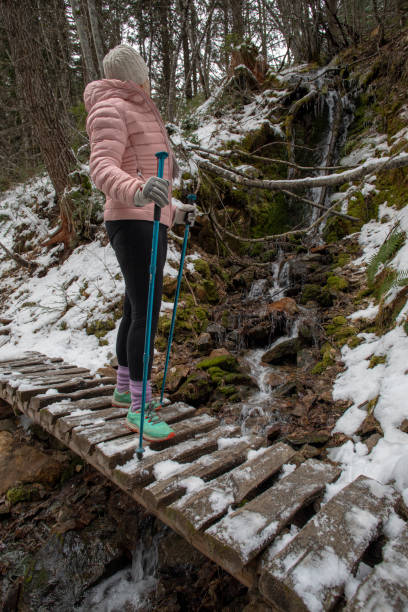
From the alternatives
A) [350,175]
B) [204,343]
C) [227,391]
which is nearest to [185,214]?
[350,175]

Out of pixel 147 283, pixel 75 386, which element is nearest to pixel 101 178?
pixel 147 283

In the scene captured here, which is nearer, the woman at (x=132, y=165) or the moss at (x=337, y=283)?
the woman at (x=132, y=165)

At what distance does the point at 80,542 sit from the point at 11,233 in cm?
857

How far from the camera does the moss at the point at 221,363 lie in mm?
4281

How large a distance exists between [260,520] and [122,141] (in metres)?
2.20

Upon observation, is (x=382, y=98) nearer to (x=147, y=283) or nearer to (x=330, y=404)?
(x=330, y=404)

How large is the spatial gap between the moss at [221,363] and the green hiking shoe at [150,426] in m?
1.83

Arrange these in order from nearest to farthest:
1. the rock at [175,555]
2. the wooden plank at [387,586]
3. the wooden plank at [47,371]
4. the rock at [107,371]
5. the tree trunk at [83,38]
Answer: the wooden plank at [387,586] → the rock at [175,555] → the wooden plank at [47,371] → the rock at [107,371] → the tree trunk at [83,38]

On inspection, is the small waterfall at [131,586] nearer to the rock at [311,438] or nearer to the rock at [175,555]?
the rock at [175,555]

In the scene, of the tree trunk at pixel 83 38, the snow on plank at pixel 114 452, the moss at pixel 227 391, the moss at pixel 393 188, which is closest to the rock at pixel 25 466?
the snow on plank at pixel 114 452

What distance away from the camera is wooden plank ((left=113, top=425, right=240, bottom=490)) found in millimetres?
1984

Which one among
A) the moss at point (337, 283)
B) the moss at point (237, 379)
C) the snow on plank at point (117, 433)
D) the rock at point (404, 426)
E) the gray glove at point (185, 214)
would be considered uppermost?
the gray glove at point (185, 214)

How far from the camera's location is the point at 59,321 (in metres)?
5.58

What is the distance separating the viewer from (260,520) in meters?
1.52
